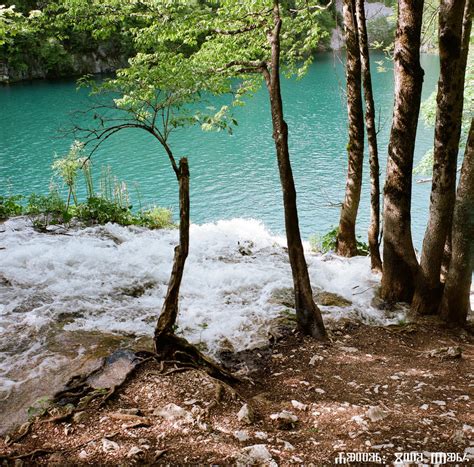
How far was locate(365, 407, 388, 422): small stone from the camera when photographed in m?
4.42

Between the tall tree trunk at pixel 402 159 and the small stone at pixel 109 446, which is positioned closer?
the small stone at pixel 109 446

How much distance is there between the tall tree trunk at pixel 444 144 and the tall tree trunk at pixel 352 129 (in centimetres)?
228

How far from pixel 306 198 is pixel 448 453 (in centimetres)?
1750

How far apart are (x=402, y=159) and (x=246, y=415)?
196 inches

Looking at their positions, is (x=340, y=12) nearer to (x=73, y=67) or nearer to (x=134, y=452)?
(x=73, y=67)

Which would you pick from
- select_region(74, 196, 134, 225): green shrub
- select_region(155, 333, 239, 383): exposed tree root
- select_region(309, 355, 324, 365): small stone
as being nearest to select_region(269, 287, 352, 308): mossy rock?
select_region(309, 355, 324, 365): small stone

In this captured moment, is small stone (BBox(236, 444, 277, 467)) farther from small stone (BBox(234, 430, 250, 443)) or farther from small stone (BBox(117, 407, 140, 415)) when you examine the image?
small stone (BBox(117, 407, 140, 415))

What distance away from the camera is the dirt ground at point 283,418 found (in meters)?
3.88

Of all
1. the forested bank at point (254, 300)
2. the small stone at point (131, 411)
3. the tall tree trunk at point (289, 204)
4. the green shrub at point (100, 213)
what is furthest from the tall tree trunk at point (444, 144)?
the green shrub at point (100, 213)

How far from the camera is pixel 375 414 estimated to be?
4449 millimetres

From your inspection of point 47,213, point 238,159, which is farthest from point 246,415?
point 238,159

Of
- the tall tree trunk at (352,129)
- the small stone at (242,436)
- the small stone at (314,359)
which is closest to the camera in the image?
the small stone at (242,436)

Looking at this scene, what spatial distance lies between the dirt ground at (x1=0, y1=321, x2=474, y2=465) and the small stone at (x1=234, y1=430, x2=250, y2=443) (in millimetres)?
11

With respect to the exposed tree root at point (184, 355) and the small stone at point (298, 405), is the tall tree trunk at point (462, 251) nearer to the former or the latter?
the small stone at point (298, 405)
